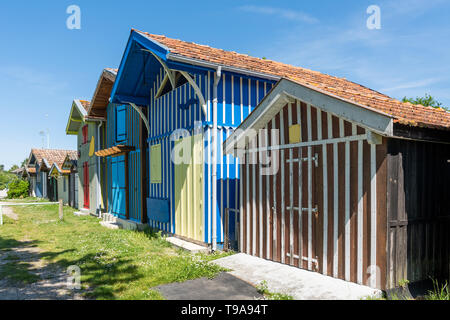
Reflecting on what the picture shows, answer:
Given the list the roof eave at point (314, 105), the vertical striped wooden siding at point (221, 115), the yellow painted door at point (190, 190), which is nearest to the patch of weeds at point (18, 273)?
the yellow painted door at point (190, 190)

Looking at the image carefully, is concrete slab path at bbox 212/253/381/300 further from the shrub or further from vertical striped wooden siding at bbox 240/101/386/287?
the shrub

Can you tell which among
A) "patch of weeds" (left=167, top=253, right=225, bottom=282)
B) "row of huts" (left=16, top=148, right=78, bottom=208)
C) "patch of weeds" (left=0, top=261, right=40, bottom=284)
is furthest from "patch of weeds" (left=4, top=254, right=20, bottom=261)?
"row of huts" (left=16, top=148, right=78, bottom=208)

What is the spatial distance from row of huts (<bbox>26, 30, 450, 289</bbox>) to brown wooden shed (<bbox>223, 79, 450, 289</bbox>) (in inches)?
0.7

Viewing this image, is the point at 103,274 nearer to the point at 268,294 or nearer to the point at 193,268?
the point at 193,268

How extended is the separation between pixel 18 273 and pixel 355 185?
6.19 m

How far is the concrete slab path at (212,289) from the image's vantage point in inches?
186

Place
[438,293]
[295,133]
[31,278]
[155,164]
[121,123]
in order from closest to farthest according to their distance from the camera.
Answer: [438,293], [295,133], [31,278], [155,164], [121,123]

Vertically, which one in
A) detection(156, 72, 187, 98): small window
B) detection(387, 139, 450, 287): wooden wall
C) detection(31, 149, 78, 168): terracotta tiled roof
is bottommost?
detection(387, 139, 450, 287): wooden wall

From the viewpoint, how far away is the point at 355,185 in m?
4.61

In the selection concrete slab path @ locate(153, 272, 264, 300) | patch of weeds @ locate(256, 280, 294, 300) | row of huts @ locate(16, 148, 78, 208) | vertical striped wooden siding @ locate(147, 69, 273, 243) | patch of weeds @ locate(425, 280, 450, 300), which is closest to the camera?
patch of weeds @ locate(425, 280, 450, 300)

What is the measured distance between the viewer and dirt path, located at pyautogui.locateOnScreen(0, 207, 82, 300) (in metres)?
5.03

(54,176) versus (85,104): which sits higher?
(85,104)

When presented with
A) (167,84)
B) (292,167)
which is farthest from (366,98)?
(167,84)
